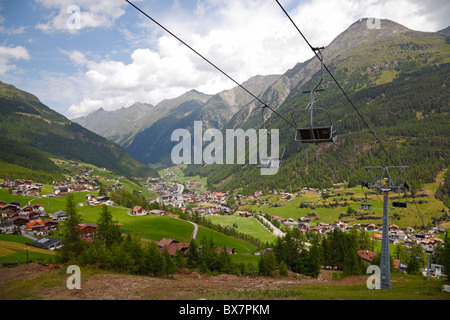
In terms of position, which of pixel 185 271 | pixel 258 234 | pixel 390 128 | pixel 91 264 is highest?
pixel 390 128

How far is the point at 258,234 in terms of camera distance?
340 feet

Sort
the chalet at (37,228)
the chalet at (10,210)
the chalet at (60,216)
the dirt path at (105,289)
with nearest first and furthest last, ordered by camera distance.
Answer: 1. the dirt path at (105,289)
2. the chalet at (37,228)
3. the chalet at (10,210)
4. the chalet at (60,216)

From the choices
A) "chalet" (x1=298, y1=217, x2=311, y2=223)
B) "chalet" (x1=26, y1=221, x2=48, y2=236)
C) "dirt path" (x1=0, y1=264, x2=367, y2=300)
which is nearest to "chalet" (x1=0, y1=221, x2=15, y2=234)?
"chalet" (x1=26, y1=221, x2=48, y2=236)

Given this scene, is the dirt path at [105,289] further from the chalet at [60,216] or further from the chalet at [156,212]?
the chalet at [156,212]

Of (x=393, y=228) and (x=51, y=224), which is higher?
(x=51, y=224)

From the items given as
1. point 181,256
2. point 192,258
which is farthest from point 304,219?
point 181,256

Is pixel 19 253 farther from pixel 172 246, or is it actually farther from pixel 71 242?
pixel 172 246

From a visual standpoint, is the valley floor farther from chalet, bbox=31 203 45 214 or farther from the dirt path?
chalet, bbox=31 203 45 214

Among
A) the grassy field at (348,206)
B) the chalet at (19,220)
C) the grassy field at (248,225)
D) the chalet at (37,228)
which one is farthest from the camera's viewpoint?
the grassy field at (348,206)

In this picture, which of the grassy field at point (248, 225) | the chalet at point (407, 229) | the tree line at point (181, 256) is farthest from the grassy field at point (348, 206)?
the tree line at point (181, 256)
